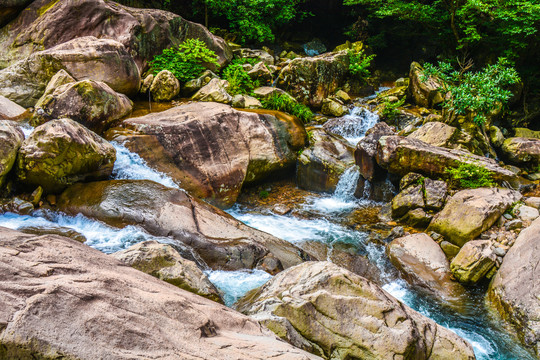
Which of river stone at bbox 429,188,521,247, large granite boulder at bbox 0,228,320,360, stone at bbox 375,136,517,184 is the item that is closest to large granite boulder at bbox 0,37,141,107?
large granite boulder at bbox 0,228,320,360

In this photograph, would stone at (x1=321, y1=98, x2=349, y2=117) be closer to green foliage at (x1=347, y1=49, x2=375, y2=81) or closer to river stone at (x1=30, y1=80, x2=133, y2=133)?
green foliage at (x1=347, y1=49, x2=375, y2=81)

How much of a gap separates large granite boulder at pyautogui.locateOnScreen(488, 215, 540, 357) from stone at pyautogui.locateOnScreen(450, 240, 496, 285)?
213mm

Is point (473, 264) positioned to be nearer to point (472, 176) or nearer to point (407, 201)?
point (407, 201)

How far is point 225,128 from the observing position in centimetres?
898

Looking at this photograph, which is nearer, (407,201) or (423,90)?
(407,201)

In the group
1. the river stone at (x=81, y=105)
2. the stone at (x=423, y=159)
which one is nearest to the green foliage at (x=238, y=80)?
the river stone at (x=81, y=105)

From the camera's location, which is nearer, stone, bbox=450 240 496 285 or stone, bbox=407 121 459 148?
stone, bbox=450 240 496 285

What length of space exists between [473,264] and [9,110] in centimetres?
1067

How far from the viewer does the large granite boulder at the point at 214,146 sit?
812cm

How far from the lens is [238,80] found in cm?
1209

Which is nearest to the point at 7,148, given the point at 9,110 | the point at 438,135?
the point at 9,110

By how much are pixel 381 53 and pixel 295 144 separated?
41.0ft

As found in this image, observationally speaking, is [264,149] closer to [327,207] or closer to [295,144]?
[295,144]

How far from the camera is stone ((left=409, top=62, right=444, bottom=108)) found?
41.0 ft
